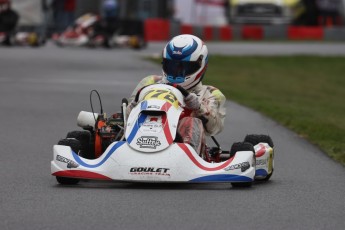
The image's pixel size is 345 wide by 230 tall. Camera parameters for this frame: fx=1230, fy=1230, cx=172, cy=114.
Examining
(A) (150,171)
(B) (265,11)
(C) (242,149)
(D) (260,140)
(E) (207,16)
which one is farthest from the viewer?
(B) (265,11)

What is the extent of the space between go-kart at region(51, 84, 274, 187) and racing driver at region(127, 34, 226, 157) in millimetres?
161

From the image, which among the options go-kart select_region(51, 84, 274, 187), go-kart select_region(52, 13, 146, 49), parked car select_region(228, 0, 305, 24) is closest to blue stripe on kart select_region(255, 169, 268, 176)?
go-kart select_region(51, 84, 274, 187)

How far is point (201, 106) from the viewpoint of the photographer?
937 cm

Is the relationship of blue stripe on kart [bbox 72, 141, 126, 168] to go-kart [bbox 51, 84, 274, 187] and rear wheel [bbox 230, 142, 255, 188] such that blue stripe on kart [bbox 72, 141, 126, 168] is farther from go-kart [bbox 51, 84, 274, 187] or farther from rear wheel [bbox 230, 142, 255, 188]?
rear wheel [bbox 230, 142, 255, 188]

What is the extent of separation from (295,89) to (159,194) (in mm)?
15466

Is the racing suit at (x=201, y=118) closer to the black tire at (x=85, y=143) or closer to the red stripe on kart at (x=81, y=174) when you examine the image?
the black tire at (x=85, y=143)

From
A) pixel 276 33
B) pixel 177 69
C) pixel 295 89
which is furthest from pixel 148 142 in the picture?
pixel 276 33

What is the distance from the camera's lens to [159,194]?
845 centimetres

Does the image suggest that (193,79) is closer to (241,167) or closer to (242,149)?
(242,149)

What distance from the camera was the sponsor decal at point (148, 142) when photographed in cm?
867

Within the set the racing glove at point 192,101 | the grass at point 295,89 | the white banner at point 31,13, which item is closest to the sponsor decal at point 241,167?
the racing glove at point 192,101

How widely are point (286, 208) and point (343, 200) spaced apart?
2.24ft

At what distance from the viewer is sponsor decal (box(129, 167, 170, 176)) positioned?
856 centimetres

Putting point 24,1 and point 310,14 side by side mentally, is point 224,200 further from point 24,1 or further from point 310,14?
point 310,14
